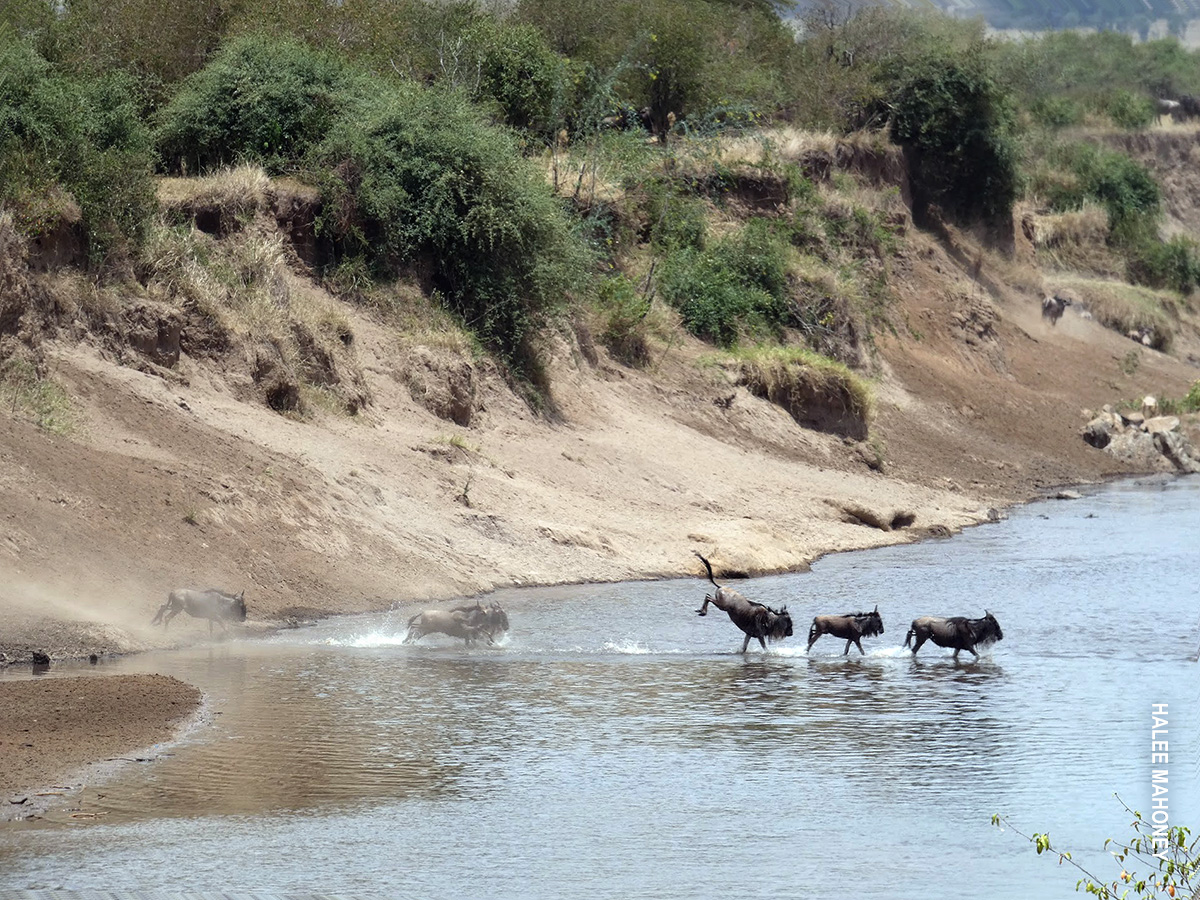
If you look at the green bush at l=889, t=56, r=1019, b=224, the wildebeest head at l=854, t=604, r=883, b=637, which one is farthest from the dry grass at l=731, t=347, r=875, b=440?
the wildebeest head at l=854, t=604, r=883, b=637

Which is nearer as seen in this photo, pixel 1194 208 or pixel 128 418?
pixel 128 418

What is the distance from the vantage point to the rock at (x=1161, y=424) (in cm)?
4084

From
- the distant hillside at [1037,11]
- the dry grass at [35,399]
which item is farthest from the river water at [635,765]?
the distant hillside at [1037,11]

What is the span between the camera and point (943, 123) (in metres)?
48.7

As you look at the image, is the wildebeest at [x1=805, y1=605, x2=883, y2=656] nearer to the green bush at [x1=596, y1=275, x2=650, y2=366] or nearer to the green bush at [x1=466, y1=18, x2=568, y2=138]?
the green bush at [x1=596, y1=275, x2=650, y2=366]

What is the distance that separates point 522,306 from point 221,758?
18.5 metres

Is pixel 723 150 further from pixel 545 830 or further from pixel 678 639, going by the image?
pixel 545 830

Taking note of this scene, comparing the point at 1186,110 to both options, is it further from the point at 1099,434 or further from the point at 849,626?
the point at 849,626

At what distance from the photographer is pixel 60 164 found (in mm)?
23781

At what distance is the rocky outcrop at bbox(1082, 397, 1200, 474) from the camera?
40.2 m

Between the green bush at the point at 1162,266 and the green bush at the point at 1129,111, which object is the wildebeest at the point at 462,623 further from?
the green bush at the point at 1129,111

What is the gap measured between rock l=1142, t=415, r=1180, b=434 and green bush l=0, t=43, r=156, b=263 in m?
25.3

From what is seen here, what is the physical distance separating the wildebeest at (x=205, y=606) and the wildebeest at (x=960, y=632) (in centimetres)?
649

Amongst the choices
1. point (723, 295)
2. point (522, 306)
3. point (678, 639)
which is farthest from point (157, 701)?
point (723, 295)
